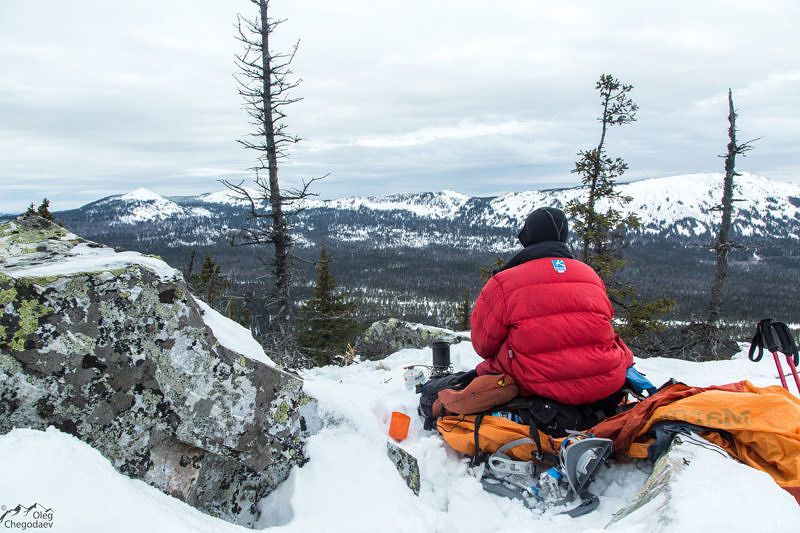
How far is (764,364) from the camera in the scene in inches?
294

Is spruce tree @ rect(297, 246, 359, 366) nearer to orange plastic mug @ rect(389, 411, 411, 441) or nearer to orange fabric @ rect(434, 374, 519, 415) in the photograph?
orange plastic mug @ rect(389, 411, 411, 441)

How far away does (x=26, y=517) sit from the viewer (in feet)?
5.13

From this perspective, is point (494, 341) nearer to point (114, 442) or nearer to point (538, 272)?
point (538, 272)

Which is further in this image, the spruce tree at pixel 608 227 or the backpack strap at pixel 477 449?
the spruce tree at pixel 608 227

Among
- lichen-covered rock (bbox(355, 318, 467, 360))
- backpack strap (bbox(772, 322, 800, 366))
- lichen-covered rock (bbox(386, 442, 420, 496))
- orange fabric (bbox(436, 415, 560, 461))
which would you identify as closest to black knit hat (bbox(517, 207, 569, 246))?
orange fabric (bbox(436, 415, 560, 461))

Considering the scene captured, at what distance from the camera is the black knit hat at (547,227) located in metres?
4.47

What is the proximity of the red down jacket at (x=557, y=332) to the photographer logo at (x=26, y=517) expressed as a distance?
355cm

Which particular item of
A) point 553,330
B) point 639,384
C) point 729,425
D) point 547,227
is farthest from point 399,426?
point 729,425

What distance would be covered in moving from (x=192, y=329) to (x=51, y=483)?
1167mm

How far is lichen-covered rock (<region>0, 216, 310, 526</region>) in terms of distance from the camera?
7.49 ft

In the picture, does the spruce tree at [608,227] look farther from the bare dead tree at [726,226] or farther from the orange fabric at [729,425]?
the orange fabric at [729,425]

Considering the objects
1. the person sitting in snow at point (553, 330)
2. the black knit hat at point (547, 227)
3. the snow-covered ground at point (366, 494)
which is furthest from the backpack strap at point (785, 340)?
the black knit hat at point (547, 227)

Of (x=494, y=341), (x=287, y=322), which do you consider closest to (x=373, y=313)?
(x=287, y=322)

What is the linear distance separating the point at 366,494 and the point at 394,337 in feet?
27.7
